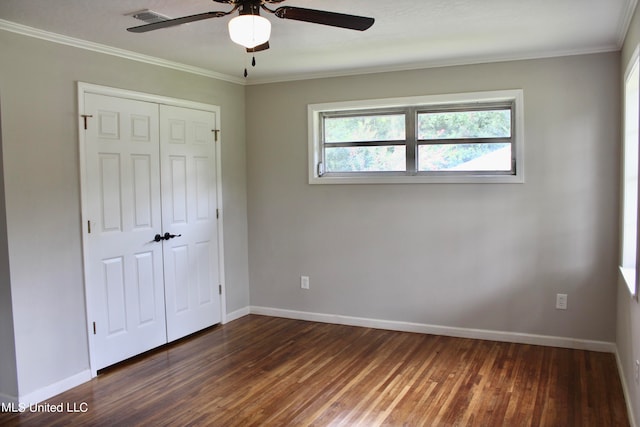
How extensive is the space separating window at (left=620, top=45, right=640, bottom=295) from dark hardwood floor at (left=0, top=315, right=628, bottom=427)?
799 mm

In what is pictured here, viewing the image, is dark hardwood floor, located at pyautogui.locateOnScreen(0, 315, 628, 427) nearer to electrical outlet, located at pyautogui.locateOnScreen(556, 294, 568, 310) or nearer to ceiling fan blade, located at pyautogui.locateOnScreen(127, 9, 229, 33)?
electrical outlet, located at pyautogui.locateOnScreen(556, 294, 568, 310)

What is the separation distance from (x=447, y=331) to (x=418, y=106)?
200 cm

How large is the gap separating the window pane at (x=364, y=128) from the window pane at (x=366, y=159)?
0.09m

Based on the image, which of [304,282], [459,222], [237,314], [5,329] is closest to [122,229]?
[5,329]

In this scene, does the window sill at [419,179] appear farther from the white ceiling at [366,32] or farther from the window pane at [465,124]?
the white ceiling at [366,32]

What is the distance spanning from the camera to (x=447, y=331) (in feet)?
14.3

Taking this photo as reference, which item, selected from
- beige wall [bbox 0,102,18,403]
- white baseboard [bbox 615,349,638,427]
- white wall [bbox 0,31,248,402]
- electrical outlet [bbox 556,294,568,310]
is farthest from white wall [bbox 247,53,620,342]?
beige wall [bbox 0,102,18,403]

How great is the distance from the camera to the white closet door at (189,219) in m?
4.17

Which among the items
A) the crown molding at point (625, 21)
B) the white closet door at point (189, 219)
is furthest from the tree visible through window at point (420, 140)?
the white closet door at point (189, 219)

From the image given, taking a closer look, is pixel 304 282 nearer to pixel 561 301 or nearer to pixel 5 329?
pixel 561 301

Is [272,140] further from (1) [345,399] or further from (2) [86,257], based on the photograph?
(1) [345,399]

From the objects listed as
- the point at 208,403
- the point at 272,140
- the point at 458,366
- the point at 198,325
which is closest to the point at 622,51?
the point at 458,366

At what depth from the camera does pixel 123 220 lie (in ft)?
12.3

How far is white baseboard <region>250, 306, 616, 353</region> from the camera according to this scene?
3.91 meters
